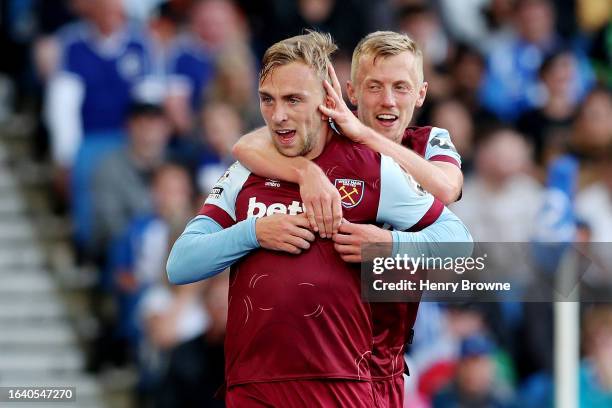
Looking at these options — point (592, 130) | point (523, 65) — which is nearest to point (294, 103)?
point (592, 130)

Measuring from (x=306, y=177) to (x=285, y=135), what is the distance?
0.17 meters

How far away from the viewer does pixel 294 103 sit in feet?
16.7

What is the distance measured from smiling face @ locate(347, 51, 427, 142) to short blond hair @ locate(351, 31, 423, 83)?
0.01 meters

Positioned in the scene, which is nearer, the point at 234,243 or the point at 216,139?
the point at 234,243

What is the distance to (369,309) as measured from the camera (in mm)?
5195

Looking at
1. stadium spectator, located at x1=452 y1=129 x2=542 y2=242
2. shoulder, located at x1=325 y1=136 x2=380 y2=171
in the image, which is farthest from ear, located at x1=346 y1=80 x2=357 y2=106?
stadium spectator, located at x1=452 y1=129 x2=542 y2=242

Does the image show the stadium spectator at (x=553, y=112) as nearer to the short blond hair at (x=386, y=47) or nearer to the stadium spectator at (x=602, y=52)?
the stadium spectator at (x=602, y=52)

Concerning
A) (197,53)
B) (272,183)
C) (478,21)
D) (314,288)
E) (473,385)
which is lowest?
(473,385)

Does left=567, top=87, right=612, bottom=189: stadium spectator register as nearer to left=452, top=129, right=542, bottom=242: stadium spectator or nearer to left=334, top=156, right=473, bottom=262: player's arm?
left=452, top=129, right=542, bottom=242: stadium spectator

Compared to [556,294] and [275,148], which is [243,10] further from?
[275,148]

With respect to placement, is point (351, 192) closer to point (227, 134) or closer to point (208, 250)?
point (208, 250)

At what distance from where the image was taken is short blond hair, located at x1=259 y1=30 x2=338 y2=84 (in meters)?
5.09

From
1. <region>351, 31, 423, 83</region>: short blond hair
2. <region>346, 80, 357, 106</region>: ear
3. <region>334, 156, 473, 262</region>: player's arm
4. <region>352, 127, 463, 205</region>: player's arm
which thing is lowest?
<region>334, 156, 473, 262</region>: player's arm

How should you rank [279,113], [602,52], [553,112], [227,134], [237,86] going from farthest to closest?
1. [602,52]
2. [553,112]
3. [237,86]
4. [227,134]
5. [279,113]
